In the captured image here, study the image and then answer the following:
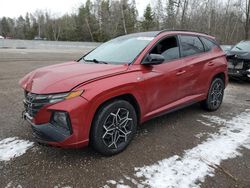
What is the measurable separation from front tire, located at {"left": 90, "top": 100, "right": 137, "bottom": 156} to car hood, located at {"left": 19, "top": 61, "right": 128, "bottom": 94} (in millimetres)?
429

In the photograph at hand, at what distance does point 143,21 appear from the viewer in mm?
52219

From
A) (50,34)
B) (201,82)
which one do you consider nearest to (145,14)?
(50,34)

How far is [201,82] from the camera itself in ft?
16.8

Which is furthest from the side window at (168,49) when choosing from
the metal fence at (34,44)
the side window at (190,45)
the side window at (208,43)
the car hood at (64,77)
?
the metal fence at (34,44)

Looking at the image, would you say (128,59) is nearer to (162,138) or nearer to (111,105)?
(111,105)

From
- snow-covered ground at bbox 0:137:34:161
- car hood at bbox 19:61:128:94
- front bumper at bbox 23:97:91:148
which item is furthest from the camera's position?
snow-covered ground at bbox 0:137:34:161

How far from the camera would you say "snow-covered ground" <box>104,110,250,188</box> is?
306 centimetres

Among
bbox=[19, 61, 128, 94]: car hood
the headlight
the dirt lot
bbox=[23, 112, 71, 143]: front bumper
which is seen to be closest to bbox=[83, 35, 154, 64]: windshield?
bbox=[19, 61, 128, 94]: car hood

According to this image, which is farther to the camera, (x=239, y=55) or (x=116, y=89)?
(x=239, y=55)

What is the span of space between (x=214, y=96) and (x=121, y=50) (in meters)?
2.52

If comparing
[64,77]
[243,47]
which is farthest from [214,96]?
[243,47]

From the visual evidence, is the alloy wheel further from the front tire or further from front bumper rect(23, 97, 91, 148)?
front bumper rect(23, 97, 91, 148)

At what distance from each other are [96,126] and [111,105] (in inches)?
13.5

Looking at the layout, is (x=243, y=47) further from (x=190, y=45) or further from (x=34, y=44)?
(x=34, y=44)
